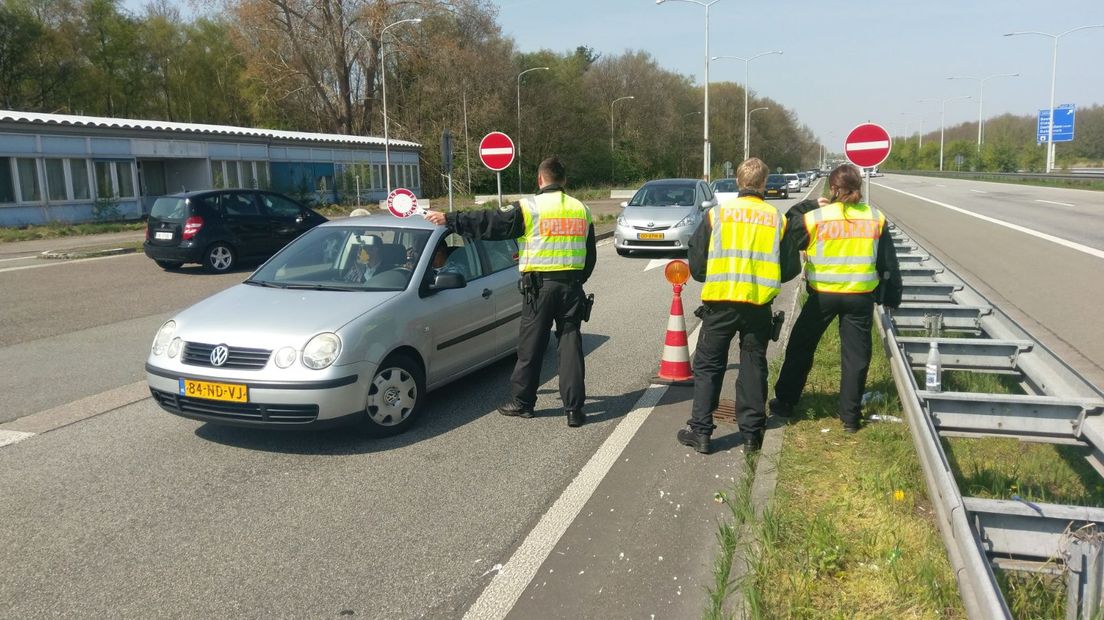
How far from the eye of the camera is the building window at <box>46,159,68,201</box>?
91.4ft

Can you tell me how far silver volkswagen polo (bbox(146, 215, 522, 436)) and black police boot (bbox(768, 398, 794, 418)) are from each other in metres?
2.33

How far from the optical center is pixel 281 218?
17.2m

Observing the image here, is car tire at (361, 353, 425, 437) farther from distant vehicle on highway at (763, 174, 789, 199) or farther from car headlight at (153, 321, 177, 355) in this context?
distant vehicle on highway at (763, 174, 789, 199)

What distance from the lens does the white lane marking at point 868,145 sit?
12844 mm

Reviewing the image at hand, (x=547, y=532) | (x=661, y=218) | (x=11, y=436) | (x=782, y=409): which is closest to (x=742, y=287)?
(x=782, y=409)

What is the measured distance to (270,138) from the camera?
37188mm

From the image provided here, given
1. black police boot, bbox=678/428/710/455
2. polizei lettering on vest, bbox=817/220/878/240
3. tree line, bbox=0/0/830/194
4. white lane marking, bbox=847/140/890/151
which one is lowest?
black police boot, bbox=678/428/710/455

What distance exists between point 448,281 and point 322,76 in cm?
4777

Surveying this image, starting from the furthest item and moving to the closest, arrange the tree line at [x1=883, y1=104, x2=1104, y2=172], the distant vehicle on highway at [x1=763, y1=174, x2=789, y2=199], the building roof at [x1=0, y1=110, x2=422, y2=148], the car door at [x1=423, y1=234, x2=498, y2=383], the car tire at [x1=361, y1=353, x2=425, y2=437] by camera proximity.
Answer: the tree line at [x1=883, y1=104, x2=1104, y2=172]
the distant vehicle on highway at [x1=763, y1=174, x2=789, y2=199]
the building roof at [x1=0, y1=110, x2=422, y2=148]
the car door at [x1=423, y1=234, x2=498, y2=383]
the car tire at [x1=361, y1=353, x2=425, y2=437]

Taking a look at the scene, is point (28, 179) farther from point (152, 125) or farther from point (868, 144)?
point (868, 144)

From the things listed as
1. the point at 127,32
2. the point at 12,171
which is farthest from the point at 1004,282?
the point at 127,32

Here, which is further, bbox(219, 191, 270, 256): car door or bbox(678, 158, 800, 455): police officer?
bbox(219, 191, 270, 256): car door

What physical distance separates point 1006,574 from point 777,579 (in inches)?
33.6

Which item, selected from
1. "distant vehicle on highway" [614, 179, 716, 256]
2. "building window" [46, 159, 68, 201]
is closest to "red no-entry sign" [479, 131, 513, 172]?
"distant vehicle on highway" [614, 179, 716, 256]
